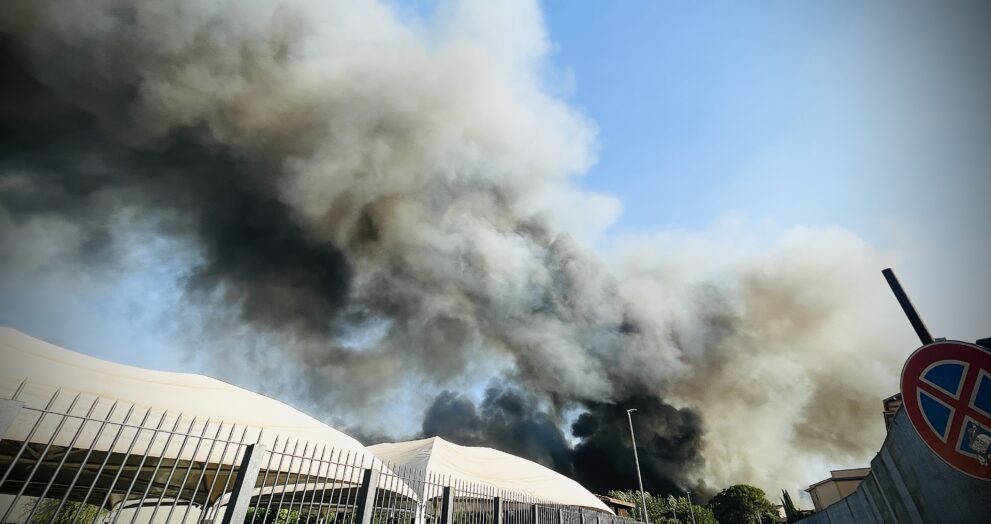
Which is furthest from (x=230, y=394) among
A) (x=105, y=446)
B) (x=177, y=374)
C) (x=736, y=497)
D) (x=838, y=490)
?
(x=736, y=497)

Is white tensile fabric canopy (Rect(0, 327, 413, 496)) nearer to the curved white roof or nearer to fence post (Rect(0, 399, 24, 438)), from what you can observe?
the curved white roof

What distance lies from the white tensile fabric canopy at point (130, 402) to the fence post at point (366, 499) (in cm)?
21

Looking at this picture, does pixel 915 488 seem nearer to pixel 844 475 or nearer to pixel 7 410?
pixel 7 410

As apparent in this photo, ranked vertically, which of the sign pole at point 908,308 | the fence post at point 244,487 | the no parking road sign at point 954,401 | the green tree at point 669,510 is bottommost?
the fence post at point 244,487

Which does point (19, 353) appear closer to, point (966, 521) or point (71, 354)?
point (71, 354)

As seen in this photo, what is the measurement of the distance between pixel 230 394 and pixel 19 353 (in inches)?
217

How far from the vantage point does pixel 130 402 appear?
31.3 feet

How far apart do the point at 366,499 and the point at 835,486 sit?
1998 inches

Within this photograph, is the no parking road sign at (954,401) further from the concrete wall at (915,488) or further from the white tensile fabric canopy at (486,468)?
the white tensile fabric canopy at (486,468)

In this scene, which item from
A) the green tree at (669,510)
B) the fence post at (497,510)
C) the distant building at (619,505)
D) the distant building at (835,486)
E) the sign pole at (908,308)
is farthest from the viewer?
the green tree at (669,510)

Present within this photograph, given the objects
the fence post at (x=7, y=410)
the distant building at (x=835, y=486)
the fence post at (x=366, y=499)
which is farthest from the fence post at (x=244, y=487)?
the distant building at (x=835, y=486)

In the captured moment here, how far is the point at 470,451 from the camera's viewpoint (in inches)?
1699

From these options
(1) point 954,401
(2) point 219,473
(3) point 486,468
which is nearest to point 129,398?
(2) point 219,473

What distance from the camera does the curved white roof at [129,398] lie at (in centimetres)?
804
